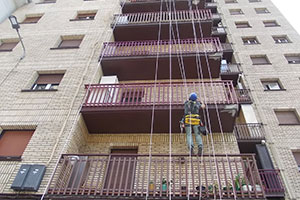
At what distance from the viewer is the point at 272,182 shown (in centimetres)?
A: 827

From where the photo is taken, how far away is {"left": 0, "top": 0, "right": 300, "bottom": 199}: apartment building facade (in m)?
5.47

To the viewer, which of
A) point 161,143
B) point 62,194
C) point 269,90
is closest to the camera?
point 62,194

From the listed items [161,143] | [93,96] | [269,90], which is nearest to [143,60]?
[93,96]

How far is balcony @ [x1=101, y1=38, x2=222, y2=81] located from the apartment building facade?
43 millimetres

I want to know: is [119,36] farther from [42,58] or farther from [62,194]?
[62,194]

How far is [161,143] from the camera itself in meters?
7.15

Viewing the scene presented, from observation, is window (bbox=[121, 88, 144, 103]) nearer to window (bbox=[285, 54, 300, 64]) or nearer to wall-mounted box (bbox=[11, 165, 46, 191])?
wall-mounted box (bbox=[11, 165, 46, 191])

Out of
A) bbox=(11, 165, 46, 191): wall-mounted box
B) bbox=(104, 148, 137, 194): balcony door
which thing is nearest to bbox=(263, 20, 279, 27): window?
bbox=(104, 148, 137, 194): balcony door

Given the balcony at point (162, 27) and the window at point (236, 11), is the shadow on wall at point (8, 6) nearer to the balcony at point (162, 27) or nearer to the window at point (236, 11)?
the balcony at point (162, 27)

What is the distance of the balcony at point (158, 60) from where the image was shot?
29.2 ft

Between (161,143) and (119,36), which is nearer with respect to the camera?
(161,143)

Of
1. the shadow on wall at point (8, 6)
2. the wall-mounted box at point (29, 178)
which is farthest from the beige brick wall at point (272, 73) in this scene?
the shadow on wall at point (8, 6)

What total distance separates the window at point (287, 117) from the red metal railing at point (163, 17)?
5.93m

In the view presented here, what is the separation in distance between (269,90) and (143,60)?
294 inches
